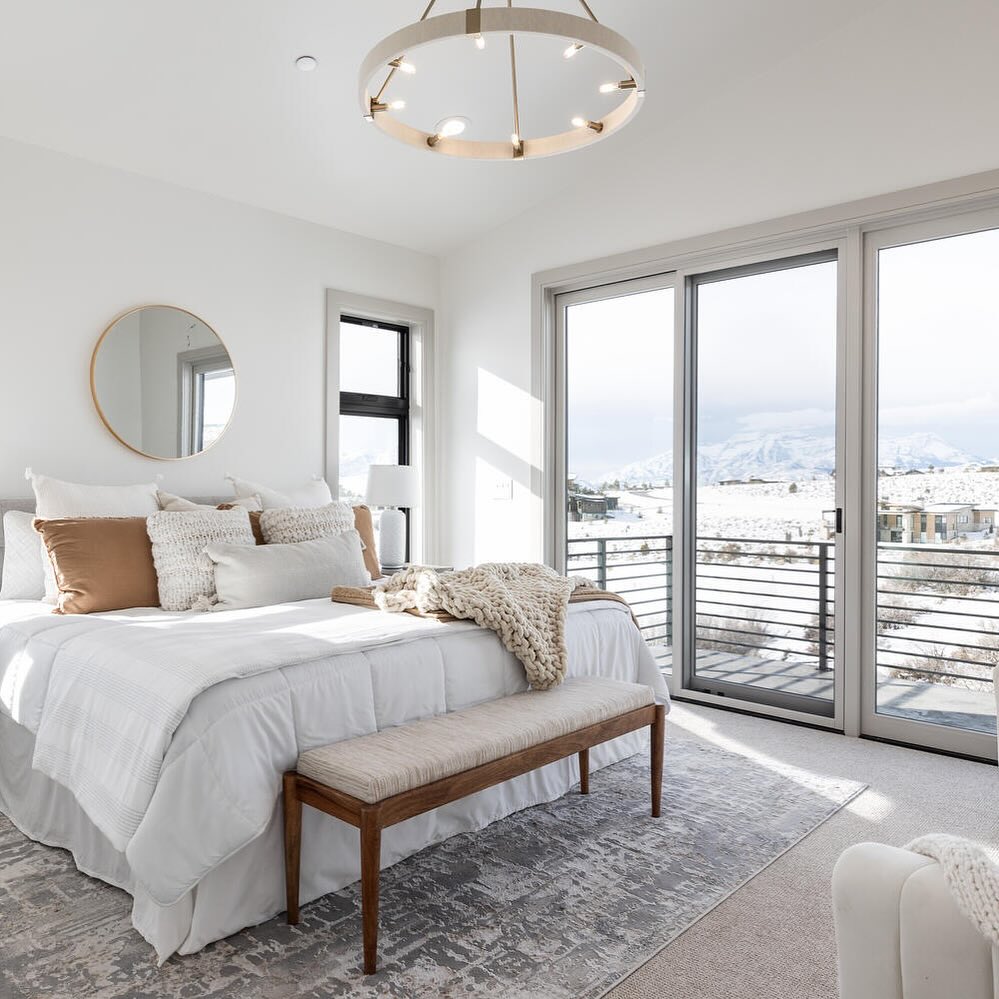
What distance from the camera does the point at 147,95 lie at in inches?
132

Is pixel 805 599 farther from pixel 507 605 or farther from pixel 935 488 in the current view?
pixel 507 605

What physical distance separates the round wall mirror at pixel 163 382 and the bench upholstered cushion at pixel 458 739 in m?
2.28

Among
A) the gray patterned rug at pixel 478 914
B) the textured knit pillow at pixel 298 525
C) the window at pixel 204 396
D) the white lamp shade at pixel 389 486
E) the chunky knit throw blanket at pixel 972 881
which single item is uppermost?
the window at pixel 204 396

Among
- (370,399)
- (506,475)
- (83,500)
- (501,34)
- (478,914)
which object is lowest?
(478,914)

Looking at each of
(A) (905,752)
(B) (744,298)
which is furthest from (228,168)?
(A) (905,752)

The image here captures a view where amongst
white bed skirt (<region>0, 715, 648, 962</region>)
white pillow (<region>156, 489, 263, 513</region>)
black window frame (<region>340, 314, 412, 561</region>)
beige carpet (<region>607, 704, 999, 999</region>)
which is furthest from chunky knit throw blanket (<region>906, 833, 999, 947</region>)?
black window frame (<region>340, 314, 412, 561</region>)

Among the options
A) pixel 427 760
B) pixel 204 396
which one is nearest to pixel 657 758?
pixel 427 760

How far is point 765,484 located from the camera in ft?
13.0

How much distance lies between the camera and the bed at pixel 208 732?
1898mm

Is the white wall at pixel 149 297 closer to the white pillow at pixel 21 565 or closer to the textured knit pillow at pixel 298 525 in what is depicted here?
the white pillow at pixel 21 565

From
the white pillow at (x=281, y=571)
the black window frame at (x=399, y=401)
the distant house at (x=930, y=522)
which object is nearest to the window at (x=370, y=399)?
the black window frame at (x=399, y=401)

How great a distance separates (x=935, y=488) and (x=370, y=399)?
311 centimetres

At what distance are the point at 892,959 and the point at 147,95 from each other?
3.73m

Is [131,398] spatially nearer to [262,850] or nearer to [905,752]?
[262,850]
